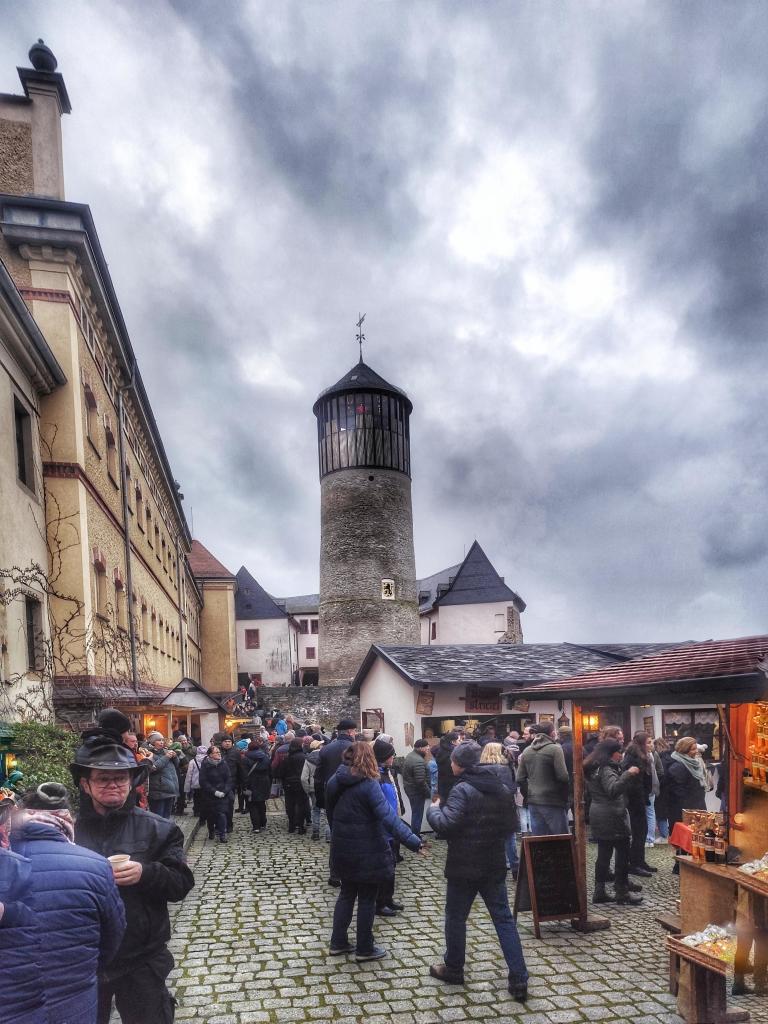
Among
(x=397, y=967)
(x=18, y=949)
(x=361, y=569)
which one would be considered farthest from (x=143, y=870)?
(x=361, y=569)

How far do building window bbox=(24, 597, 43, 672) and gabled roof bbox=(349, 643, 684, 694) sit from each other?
9357 mm

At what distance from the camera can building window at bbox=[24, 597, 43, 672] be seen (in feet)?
34.2

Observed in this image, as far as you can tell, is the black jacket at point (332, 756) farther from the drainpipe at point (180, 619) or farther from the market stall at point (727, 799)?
the drainpipe at point (180, 619)

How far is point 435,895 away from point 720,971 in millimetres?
4276

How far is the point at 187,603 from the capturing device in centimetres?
3562

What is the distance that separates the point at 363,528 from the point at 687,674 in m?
35.3

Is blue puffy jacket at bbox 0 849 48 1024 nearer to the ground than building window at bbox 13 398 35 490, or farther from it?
nearer to the ground

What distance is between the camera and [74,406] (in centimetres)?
1195

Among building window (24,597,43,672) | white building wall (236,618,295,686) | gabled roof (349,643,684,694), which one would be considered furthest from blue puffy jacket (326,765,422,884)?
white building wall (236,618,295,686)

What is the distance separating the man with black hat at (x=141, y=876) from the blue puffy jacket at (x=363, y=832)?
2.42m

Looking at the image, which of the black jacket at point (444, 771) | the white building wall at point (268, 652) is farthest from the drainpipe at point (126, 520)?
the white building wall at point (268, 652)

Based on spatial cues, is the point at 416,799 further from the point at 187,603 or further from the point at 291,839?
the point at 187,603

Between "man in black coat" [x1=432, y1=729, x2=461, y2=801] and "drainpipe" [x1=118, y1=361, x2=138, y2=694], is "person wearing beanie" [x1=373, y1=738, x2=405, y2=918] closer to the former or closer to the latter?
"man in black coat" [x1=432, y1=729, x2=461, y2=801]

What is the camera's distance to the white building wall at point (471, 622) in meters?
52.5
